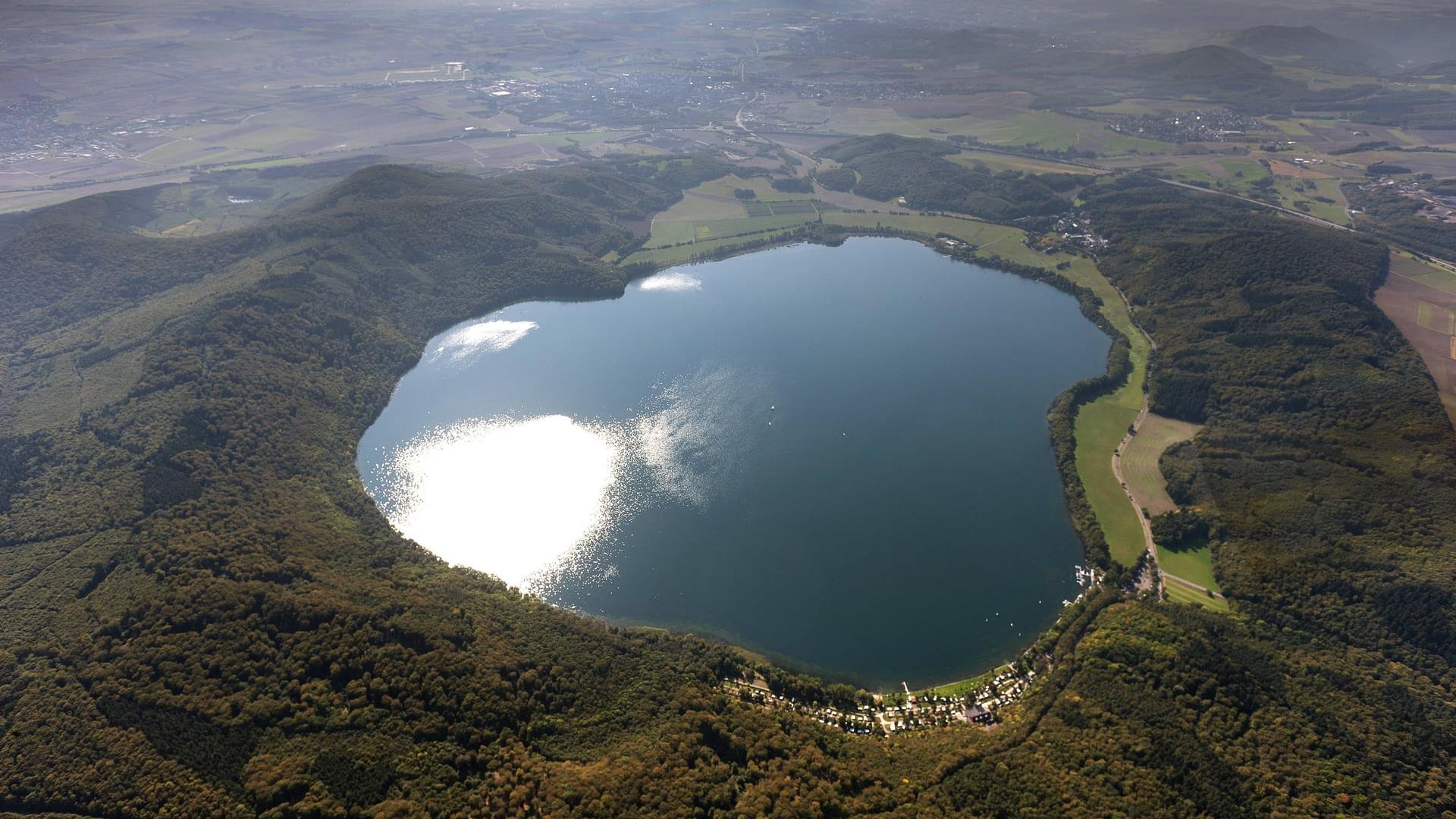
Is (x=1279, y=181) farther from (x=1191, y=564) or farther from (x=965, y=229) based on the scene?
(x=1191, y=564)

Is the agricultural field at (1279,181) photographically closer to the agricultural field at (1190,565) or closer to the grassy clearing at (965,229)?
the grassy clearing at (965,229)

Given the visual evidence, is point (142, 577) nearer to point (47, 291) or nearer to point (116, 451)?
point (116, 451)

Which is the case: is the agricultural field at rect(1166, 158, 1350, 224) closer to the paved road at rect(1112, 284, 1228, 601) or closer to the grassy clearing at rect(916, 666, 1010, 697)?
the paved road at rect(1112, 284, 1228, 601)

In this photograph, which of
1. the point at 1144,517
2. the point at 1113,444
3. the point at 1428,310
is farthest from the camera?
the point at 1428,310

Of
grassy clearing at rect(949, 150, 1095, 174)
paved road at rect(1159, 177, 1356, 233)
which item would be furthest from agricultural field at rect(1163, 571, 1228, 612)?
grassy clearing at rect(949, 150, 1095, 174)

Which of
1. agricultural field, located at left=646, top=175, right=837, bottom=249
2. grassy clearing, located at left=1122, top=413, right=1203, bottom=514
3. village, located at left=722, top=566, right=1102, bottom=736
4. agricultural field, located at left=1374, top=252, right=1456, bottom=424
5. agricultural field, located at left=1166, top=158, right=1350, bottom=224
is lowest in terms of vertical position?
village, located at left=722, top=566, right=1102, bottom=736

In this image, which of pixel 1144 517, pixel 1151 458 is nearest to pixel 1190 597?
pixel 1144 517
